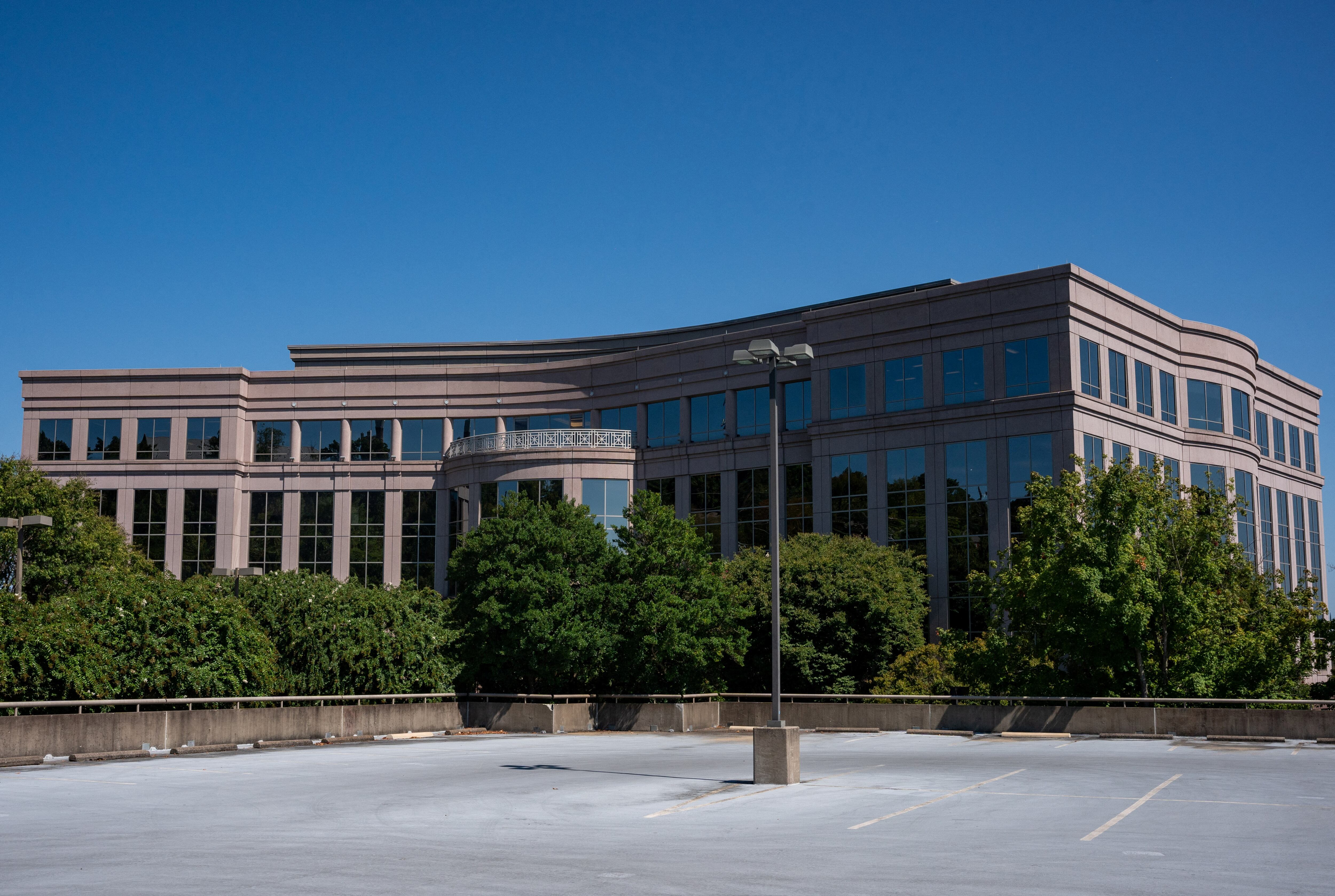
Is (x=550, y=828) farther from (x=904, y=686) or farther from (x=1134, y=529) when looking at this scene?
(x=904, y=686)

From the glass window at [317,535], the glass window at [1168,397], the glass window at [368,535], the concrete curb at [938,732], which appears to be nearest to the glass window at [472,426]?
the glass window at [368,535]

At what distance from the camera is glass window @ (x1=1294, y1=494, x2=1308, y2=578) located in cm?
6675

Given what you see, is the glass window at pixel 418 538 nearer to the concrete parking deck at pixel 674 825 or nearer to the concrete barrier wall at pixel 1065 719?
the concrete barrier wall at pixel 1065 719

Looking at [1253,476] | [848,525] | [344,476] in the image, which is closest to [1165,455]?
[1253,476]

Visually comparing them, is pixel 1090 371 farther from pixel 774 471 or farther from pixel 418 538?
pixel 418 538

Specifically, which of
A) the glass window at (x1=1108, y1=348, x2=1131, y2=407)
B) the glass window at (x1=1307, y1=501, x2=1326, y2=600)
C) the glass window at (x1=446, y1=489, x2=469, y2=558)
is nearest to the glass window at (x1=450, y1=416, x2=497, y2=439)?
the glass window at (x1=446, y1=489, x2=469, y2=558)

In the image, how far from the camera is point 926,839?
13758mm

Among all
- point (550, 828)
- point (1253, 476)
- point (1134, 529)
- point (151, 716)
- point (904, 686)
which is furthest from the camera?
point (1253, 476)

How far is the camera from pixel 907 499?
5150 centimetres

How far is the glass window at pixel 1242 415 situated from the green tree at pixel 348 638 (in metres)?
38.9

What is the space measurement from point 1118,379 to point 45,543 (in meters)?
43.5

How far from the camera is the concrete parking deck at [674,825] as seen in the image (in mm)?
11094

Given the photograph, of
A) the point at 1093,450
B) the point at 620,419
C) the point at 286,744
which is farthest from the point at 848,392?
the point at 286,744

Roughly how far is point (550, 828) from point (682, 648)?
75.5ft
